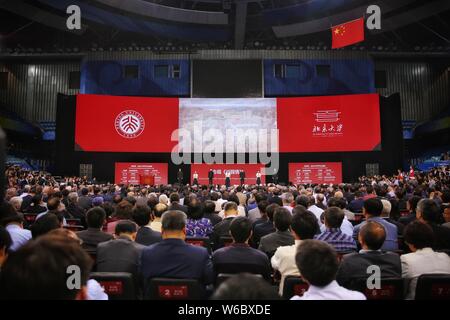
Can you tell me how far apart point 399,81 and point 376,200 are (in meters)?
21.0

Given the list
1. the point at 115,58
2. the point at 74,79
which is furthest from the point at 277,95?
the point at 74,79

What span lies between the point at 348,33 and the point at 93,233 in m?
16.8

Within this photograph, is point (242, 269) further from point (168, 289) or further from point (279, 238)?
point (279, 238)

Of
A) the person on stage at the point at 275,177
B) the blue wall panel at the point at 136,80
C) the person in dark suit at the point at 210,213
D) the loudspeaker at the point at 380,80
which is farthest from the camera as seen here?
the loudspeaker at the point at 380,80

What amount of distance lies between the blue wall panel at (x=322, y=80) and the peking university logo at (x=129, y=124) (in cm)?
725

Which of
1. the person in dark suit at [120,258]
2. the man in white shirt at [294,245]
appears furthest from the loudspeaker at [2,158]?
the man in white shirt at [294,245]

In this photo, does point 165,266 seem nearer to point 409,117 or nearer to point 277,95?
point 277,95

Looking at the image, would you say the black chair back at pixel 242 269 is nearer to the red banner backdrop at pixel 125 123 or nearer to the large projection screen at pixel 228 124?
the large projection screen at pixel 228 124

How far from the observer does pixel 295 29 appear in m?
19.0

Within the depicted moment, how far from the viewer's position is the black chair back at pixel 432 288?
2531 mm

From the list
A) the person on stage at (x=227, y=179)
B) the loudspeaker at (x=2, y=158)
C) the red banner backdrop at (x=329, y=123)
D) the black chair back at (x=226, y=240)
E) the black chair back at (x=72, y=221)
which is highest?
the red banner backdrop at (x=329, y=123)

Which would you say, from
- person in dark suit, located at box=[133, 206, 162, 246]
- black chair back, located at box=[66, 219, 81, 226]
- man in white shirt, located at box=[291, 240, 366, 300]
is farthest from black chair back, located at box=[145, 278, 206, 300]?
black chair back, located at box=[66, 219, 81, 226]

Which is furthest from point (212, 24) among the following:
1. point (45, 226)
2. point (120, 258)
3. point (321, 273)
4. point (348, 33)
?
point (321, 273)
